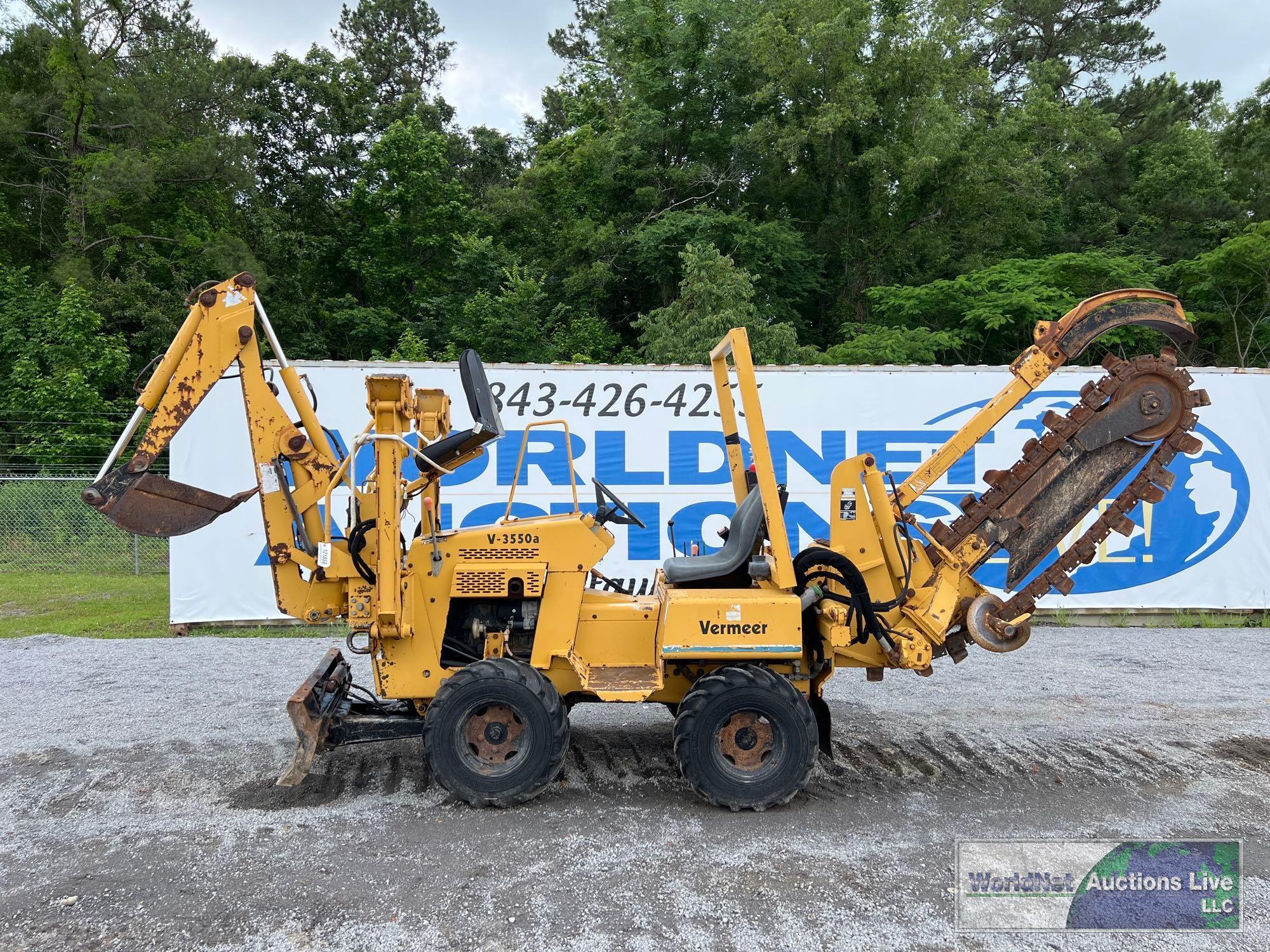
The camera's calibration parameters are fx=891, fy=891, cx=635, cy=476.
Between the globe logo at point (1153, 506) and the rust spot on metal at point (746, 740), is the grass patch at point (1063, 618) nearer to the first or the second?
the globe logo at point (1153, 506)

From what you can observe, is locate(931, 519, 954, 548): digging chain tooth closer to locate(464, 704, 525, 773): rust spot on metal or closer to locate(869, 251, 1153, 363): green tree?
locate(464, 704, 525, 773): rust spot on metal

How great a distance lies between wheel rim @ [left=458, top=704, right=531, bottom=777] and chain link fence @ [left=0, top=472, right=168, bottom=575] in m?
9.81

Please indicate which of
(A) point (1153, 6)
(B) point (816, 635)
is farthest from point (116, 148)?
(A) point (1153, 6)

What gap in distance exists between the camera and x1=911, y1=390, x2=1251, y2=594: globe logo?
33.0ft

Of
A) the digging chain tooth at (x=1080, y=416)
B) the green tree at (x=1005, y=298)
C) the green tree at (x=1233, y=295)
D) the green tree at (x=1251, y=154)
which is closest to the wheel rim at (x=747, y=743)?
the digging chain tooth at (x=1080, y=416)

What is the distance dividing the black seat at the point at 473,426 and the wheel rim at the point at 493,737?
146cm

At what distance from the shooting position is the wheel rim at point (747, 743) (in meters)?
4.95

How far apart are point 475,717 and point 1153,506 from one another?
28.0 ft

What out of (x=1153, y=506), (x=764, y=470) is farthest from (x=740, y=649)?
(x=1153, y=506)

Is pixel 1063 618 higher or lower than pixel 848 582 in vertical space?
lower

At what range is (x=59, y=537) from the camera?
12.9 m

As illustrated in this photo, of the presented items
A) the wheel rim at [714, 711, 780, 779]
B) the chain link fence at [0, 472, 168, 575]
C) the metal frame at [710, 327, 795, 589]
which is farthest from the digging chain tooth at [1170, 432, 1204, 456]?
the chain link fence at [0, 472, 168, 575]

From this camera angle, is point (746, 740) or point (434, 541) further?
point (434, 541)

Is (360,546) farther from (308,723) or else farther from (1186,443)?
(1186,443)
